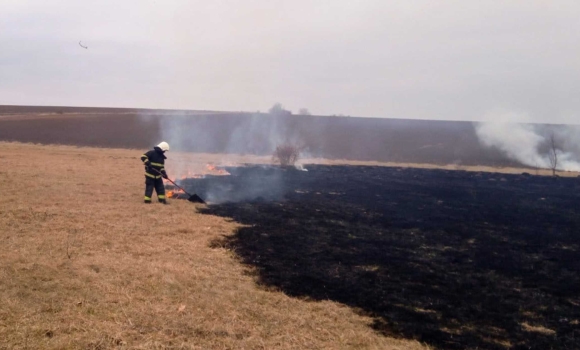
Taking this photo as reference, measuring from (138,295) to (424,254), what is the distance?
24.2ft

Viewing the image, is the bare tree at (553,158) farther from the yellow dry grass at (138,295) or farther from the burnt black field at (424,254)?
the yellow dry grass at (138,295)

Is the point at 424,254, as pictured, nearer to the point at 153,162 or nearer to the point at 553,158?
the point at 153,162

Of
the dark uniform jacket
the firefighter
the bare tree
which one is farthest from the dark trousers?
the bare tree

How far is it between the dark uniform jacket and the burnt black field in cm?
212

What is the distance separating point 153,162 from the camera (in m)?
15.7

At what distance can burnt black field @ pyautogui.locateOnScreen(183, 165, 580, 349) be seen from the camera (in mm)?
7898

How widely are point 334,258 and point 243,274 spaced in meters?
2.61

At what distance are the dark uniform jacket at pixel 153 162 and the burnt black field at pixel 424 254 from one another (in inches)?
83.4

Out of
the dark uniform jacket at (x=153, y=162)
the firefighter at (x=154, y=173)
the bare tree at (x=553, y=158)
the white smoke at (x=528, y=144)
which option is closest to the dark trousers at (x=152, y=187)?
the firefighter at (x=154, y=173)

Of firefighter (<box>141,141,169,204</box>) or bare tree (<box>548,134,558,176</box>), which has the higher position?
bare tree (<box>548,134,558,176</box>)

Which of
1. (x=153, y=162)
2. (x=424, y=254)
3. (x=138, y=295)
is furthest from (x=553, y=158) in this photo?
(x=138, y=295)

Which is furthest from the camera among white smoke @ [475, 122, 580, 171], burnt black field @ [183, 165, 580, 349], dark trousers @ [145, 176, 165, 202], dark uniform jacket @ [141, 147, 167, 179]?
white smoke @ [475, 122, 580, 171]

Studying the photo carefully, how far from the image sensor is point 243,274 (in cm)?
941

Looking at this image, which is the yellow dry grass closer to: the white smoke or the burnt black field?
the burnt black field
